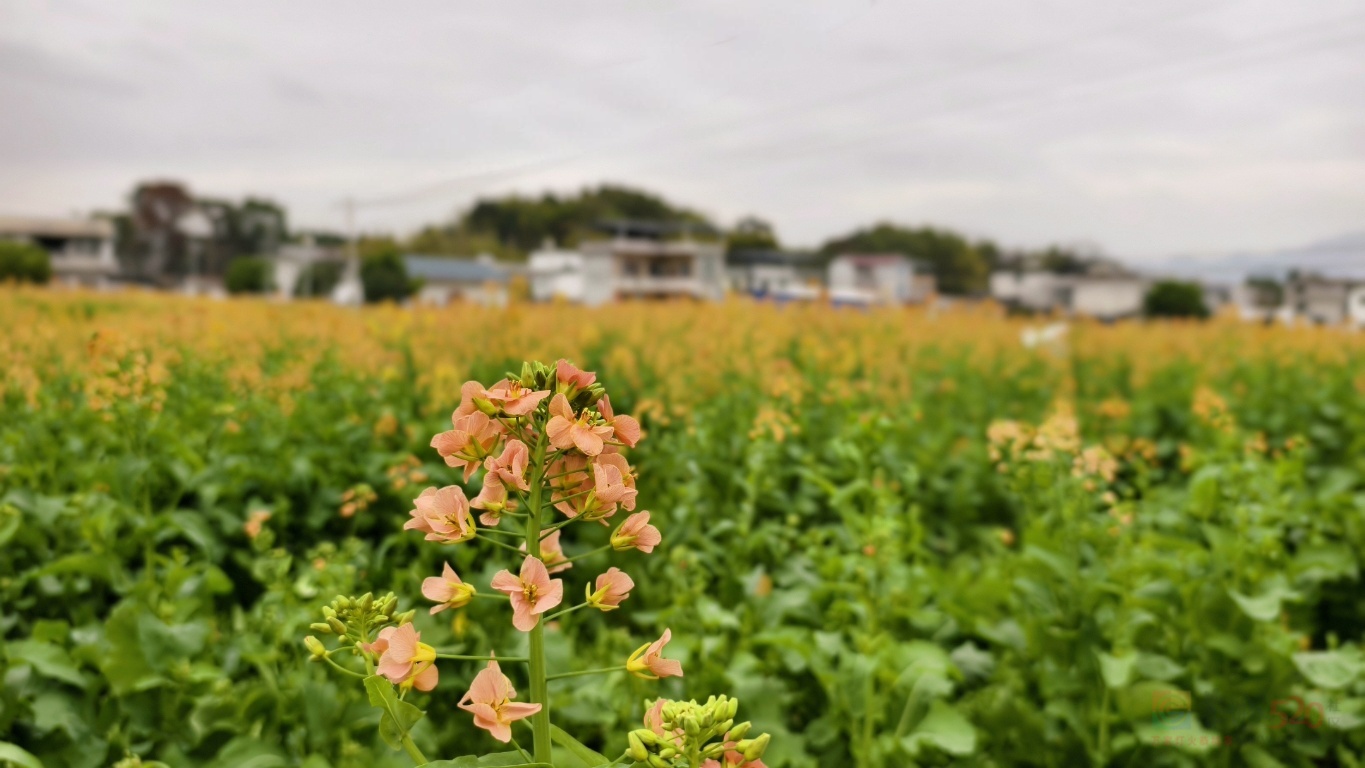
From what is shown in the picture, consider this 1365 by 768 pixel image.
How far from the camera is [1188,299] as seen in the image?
3878 cm

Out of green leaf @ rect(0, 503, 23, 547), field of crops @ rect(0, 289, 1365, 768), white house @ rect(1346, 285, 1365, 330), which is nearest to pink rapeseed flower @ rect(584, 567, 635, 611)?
field of crops @ rect(0, 289, 1365, 768)

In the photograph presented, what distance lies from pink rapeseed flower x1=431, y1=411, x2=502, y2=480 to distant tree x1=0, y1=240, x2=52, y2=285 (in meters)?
26.6

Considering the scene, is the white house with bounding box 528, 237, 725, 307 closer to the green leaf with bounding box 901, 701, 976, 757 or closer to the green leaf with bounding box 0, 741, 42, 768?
the green leaf with bounding box 901, 701, 976, 757

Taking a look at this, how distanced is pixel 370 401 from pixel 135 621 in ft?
7.38

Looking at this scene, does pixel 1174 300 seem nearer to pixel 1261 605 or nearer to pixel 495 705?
pixel 1261 605

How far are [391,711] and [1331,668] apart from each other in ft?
7.27

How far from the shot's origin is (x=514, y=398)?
32.0 inches

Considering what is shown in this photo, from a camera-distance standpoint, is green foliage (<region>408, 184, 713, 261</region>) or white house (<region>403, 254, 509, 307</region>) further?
white house (<region>403, 254, 509, 307</region>)

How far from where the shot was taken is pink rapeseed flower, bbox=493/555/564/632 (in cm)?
79

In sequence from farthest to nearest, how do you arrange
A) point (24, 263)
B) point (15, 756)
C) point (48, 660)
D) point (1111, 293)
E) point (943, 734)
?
1. point (1111, 293)
2. point (24, 263)
3. point (943, 734)
4. point (48, 660)
5. point (15, 756)

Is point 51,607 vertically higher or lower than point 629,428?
lower

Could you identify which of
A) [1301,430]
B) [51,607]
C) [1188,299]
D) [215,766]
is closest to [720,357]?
[51,607]

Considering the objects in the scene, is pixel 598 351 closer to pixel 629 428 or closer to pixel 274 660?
pixel 274 660

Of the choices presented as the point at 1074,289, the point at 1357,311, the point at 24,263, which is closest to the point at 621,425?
the point at 1357,311
